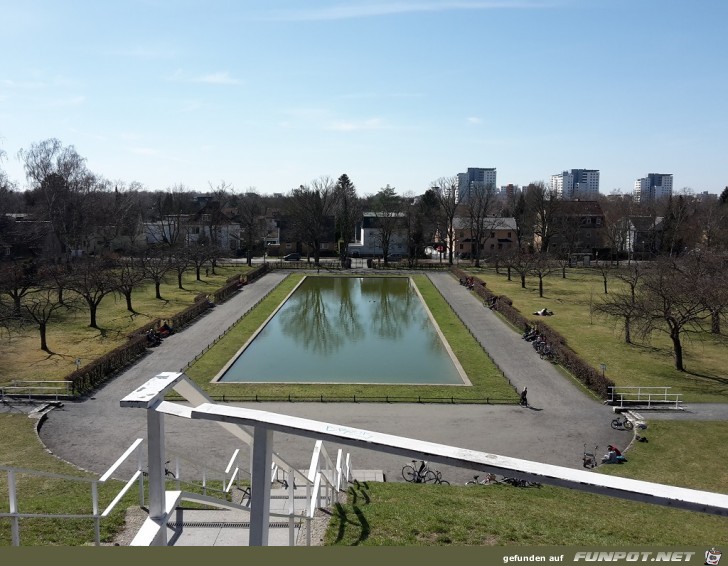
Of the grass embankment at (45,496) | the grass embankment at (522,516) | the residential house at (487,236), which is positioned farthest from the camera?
the residential house at (487,236)

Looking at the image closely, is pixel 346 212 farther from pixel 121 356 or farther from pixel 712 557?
pixel 712 557

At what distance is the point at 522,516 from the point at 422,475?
198 inches

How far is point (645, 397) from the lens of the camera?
2345 centimetres

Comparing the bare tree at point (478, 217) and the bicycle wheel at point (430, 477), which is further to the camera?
the bare tree at point (478, 217)

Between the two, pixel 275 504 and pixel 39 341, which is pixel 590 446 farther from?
pixel 39 341

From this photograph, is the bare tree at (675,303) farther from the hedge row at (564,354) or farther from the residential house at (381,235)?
the residential house at (381,235)

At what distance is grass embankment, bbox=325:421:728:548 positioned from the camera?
9805 millimetres

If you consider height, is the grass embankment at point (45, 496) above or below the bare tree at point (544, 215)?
below

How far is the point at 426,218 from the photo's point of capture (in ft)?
281

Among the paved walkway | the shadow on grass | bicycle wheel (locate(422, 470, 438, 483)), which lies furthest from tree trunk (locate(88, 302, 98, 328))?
the shadow on grass

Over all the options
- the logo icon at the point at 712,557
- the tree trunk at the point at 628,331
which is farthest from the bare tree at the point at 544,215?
the logo icon at the point at 712,557

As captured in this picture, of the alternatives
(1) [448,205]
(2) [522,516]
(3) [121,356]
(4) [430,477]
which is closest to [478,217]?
(1) [448,205]

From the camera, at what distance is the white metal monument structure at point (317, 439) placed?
3.72 m

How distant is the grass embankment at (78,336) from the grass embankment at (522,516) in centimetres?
1818
